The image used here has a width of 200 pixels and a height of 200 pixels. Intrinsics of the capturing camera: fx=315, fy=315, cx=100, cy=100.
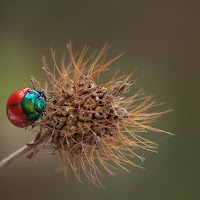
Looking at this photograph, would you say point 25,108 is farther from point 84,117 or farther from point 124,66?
point 124,66

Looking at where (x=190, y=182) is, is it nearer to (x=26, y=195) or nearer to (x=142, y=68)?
(x=142, y=68)

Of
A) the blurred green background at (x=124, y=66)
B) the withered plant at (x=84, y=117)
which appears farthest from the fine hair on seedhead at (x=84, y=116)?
the blurred green background at (x=124, y=66)

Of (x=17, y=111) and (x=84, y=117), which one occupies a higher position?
(x=17, y=111)

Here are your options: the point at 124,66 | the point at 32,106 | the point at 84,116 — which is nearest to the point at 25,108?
the point at 32,106

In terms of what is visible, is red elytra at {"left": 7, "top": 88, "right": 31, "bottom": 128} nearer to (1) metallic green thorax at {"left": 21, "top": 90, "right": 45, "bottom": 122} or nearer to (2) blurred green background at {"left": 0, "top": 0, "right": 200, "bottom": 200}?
(1) metallic green thorax at {"left": 21, "top": 90, "right": 45, "bottom": 122}

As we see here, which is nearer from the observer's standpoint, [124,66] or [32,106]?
[32,106]

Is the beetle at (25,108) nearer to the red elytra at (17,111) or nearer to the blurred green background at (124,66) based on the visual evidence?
the red elytra at (17,111)

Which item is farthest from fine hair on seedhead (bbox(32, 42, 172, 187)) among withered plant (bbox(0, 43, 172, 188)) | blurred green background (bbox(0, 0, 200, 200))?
blurred green background (bbox(0, 0, 200, 200))
